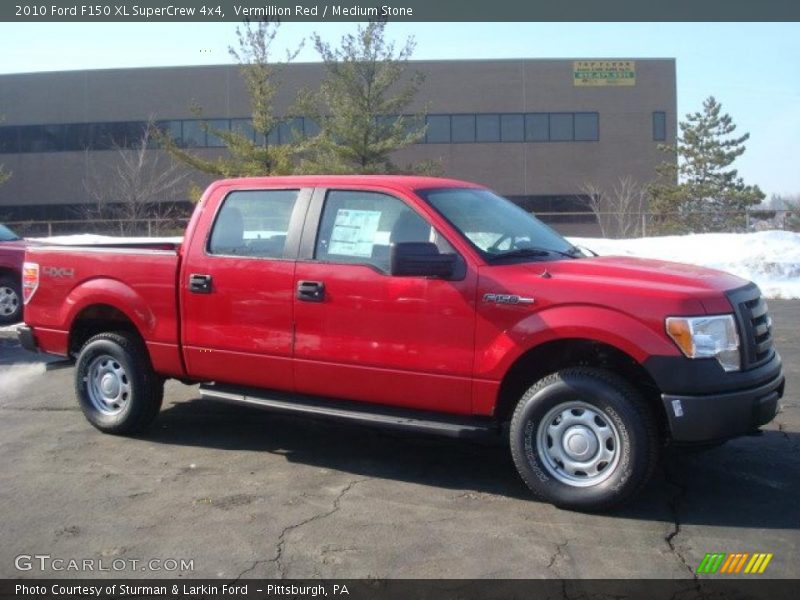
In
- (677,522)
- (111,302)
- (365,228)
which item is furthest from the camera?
(111,302)

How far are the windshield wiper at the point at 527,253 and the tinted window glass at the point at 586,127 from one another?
37.7 m

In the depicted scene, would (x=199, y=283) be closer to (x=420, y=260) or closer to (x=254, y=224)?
(x=254, y=224)

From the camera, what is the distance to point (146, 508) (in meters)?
5.17

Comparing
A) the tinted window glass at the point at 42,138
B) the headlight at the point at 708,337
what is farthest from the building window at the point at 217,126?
the headlight at the point at 708,337

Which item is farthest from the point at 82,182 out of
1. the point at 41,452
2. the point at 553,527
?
the point at 553,527

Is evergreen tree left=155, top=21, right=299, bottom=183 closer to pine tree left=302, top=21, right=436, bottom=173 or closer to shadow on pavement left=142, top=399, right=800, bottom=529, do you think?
pine tree left=302, top=21, right=436, bottom=173

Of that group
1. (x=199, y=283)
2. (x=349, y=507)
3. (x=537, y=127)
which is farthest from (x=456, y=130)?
(x=349, y=507)

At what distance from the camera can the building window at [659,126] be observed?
138ft

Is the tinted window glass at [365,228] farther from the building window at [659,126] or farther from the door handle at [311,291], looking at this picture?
the building window at [659,126]

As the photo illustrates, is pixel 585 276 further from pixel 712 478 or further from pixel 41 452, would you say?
pixel 41 452

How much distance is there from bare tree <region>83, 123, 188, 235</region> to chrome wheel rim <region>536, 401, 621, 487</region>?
31795 millimetres

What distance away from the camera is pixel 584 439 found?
5.04m

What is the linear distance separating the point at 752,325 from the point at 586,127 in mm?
38763

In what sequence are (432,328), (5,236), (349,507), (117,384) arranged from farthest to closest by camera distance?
1. (5,236)
2. (117,384)
3. (432,328)
4. (349,507)
